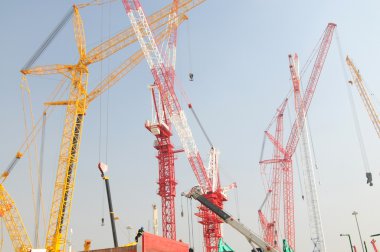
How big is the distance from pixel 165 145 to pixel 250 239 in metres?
45.6

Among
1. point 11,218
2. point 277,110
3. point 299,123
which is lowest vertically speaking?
point 11,218

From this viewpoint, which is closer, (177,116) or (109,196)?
(109,196)

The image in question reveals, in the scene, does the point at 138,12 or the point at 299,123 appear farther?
the point at 299,123

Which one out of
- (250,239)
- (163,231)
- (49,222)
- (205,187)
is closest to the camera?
(250,239)

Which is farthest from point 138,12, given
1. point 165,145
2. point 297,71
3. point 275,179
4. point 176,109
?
point 275,179

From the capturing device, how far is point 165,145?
89000 millimetres

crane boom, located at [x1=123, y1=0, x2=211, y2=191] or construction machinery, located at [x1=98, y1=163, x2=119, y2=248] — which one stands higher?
crane boom, located at [x1=123, y1=0, x2=211, y2=191]

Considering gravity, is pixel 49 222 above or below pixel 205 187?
below

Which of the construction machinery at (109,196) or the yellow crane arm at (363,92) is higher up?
the yellow crane arm at (363,92)

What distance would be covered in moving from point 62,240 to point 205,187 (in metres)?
38.7

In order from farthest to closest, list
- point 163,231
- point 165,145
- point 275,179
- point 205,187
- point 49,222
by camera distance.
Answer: point 275,179 < point 205,187 < point 165,145 < point 163,231 < point 49,222

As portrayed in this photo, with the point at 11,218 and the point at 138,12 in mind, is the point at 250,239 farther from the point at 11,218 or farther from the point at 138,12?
the point at 138,12

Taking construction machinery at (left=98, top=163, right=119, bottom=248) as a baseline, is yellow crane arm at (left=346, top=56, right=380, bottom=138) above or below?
above

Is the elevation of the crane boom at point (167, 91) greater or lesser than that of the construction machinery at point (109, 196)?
greater
